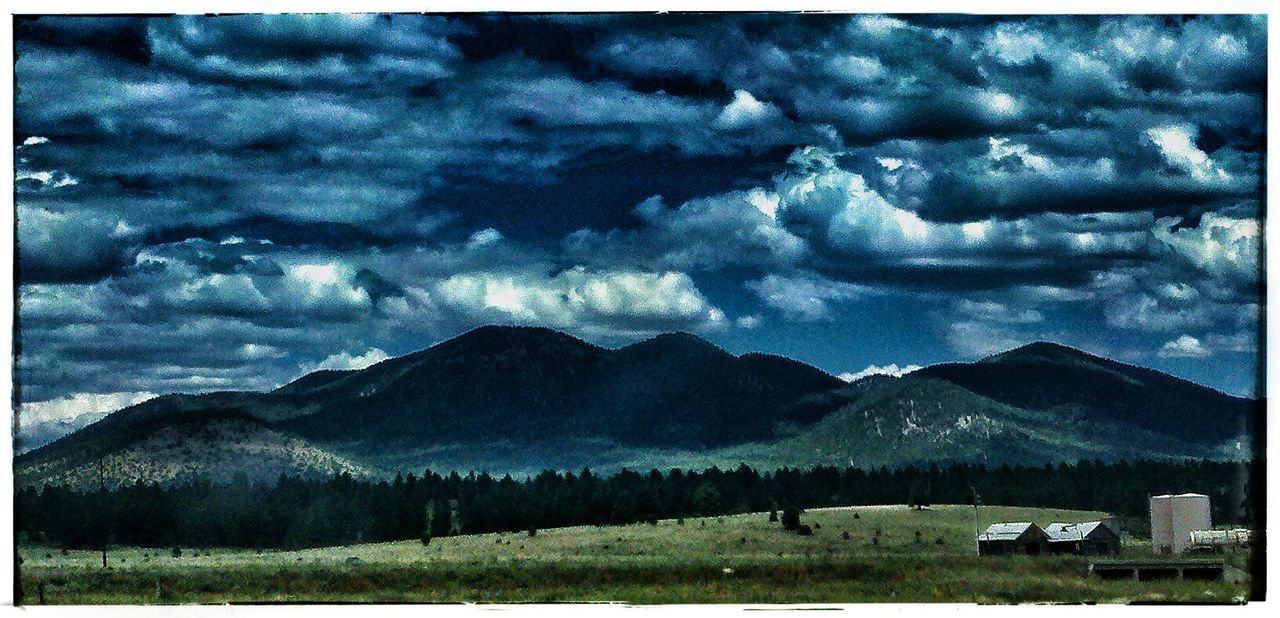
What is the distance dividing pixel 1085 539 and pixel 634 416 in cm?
4167

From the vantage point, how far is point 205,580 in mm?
44375

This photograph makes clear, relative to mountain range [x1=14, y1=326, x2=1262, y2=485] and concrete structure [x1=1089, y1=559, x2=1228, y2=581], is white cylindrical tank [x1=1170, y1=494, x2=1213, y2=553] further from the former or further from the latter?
concrete structure [x1=1089, y1=559, x2=1228, y2=581]

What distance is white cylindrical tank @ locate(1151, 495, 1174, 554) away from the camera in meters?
47.1

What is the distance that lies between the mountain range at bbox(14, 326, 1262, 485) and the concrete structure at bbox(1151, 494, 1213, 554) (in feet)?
6.57

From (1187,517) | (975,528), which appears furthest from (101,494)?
(1187,517)

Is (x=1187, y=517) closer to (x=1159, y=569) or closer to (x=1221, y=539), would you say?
(x=1221, y=539)

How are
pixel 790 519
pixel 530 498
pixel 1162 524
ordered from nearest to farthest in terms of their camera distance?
pixel 1162 524, pixel 790 519, pixel 530 498

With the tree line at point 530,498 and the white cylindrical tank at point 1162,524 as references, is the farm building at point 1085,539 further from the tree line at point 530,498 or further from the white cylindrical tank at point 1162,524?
the tree line at point 530,498

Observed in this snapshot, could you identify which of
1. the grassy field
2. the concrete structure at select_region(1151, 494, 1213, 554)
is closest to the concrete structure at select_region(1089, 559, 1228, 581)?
the grassy field

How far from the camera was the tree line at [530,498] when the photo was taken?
2140 inches

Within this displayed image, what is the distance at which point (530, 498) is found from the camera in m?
61.8

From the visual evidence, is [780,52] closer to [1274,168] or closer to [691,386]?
[1274,168]

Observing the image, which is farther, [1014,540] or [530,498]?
[530,498]

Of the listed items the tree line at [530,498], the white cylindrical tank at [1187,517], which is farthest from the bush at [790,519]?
the white cylindrical tank at [1187,517]
